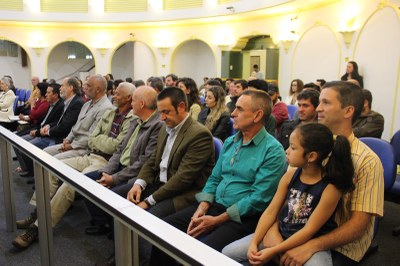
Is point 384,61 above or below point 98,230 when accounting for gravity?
above

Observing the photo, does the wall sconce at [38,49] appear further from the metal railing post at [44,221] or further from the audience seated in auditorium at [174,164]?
the metal railing post at [44,221]

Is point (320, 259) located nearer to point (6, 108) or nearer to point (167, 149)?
point (167, 149)

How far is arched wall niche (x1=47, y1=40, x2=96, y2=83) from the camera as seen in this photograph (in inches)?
597

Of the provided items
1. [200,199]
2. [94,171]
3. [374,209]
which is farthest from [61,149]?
[374,209]

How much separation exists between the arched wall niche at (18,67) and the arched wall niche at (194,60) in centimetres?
669

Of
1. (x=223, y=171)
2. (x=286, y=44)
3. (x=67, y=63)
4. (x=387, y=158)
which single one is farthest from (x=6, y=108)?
(x=67, y=63)

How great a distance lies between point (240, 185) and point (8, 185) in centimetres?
208

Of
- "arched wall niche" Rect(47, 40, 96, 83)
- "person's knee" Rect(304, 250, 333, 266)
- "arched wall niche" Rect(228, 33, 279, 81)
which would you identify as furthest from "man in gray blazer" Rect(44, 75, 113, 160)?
"arched wall niche" Rect(47, 40, 96, 83)

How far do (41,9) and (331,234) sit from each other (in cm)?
1356

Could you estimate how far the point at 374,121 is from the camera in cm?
354

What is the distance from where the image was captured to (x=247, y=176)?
2.03 metres

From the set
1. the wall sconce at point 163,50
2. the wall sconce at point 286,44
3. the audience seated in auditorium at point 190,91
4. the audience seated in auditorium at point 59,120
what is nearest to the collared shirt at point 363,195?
the audience seated in auditorium at point 190,91

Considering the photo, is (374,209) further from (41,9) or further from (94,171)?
(41,9)

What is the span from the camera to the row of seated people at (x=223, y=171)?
1543 millimetres
